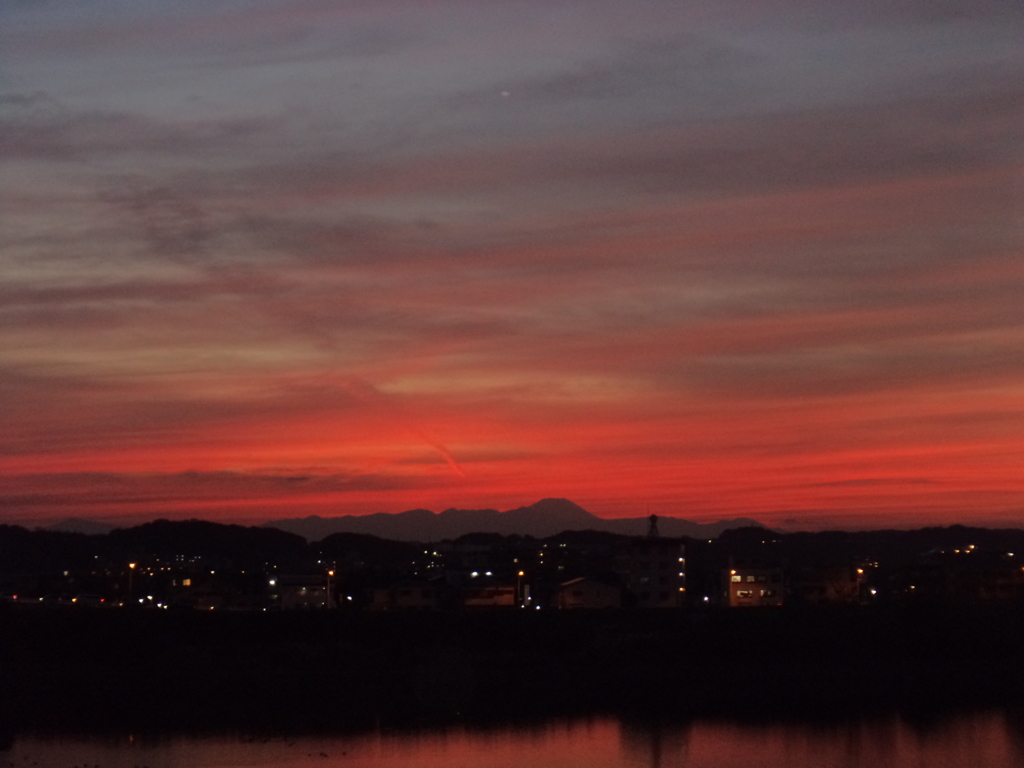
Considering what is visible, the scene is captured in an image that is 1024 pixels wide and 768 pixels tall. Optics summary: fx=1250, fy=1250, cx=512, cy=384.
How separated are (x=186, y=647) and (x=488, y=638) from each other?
373 inches

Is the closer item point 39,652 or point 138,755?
point 138,755

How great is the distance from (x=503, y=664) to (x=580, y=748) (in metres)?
12.5

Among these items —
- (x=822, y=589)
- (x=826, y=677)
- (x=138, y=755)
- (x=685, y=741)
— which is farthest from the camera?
(x=822, y=589)

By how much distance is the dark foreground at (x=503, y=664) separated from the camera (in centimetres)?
3200

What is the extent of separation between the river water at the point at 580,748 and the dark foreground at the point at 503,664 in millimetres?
2091

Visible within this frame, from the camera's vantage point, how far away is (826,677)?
3762cm

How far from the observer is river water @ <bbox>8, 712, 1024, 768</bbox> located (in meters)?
24.5

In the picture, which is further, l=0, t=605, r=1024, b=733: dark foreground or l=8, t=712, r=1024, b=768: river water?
l=0, t=605, r=1024, b=733: dark foreground

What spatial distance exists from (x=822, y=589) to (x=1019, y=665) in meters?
19.6

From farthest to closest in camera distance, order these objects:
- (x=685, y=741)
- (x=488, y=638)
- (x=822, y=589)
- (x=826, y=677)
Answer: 1. (x=822, y=589)
2. (x=488, y=638)
3. (x=826, y=677)
4. (x=685, y=741)

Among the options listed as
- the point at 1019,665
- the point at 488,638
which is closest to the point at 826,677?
the point at 1019,665

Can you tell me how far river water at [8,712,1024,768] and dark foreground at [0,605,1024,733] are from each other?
209 centimetres

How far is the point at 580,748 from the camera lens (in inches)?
1040

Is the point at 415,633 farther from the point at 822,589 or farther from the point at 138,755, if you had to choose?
the point at 822,589
